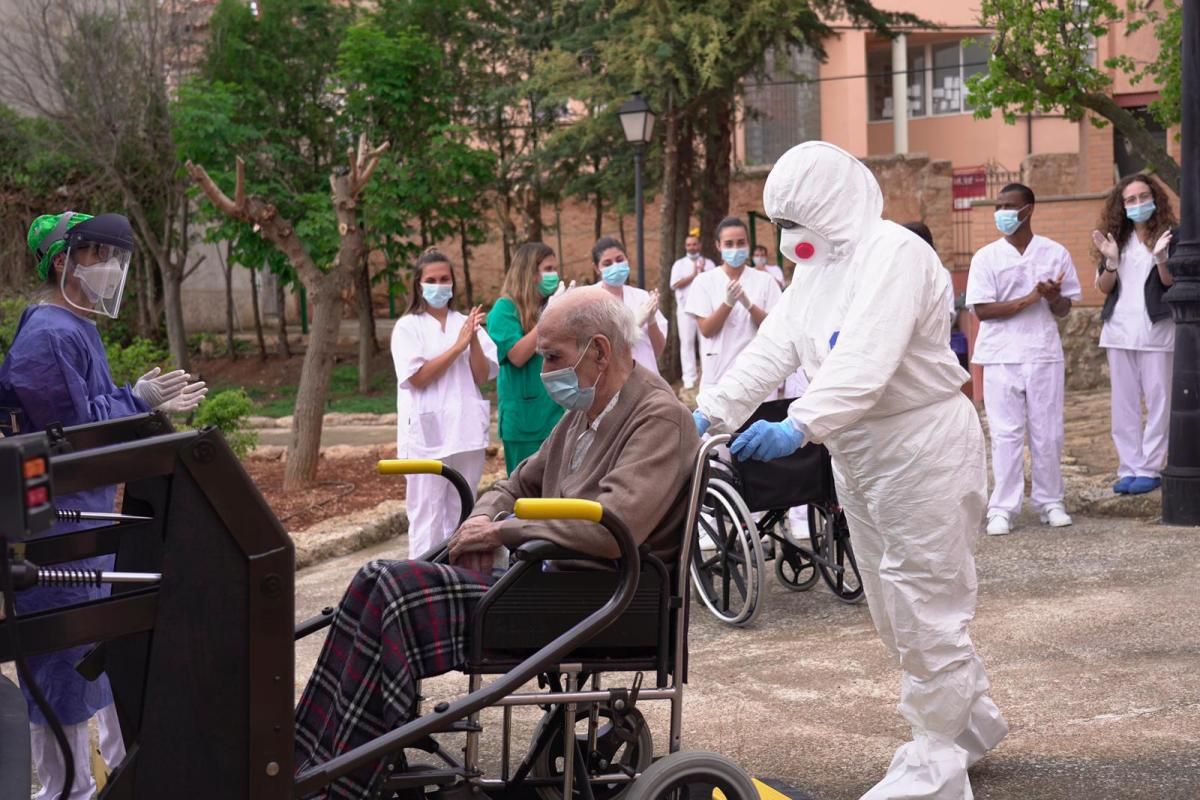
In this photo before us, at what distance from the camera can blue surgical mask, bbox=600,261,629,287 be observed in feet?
29.1

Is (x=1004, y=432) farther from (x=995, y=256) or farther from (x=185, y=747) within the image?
(x=185, y=747)

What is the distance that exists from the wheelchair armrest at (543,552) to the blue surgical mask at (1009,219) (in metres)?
5.45

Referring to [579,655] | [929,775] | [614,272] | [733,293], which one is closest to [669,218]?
[733,293]

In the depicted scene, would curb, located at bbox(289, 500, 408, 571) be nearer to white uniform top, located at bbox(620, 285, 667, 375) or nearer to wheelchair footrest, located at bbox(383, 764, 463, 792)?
white uniform top, located at bbox(620, 285, 667, 375)

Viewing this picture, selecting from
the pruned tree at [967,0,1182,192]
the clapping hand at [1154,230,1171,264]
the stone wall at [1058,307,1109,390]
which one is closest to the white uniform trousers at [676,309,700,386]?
the pruned tree at [967,0,1182,192]

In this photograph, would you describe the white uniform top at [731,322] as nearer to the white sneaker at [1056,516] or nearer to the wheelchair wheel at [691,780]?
the white sneaker at [1056,516]

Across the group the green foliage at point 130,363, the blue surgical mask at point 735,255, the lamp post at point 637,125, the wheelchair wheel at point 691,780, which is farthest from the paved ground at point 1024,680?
the lamp post at point 637,125

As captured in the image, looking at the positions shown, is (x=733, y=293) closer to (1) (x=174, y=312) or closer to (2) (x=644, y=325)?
(2) (x=644, y=325)

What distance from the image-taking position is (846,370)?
430 centimetres

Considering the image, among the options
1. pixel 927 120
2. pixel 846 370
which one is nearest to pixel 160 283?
pixel 927 120

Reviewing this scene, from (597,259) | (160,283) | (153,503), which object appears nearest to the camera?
(153,503)

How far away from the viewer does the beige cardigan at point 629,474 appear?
3904 millimetres

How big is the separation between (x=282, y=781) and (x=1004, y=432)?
6.37 metres

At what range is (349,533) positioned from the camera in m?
9.33
